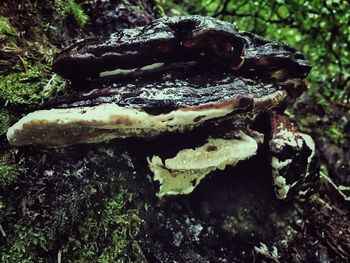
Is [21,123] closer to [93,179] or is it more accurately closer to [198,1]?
[93,179]

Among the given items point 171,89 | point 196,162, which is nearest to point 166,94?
point 171,89

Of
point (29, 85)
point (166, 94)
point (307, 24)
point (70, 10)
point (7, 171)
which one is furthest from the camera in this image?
point (307, 24)

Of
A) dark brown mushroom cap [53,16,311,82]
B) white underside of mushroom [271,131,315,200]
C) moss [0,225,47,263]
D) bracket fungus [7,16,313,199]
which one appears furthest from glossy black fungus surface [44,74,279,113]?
moss [0,225,47,263]

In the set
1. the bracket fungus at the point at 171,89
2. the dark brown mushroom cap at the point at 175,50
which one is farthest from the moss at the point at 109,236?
the dark brown mushroom cap at the point at 175,50

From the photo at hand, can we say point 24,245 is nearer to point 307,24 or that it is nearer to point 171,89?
point 171,89

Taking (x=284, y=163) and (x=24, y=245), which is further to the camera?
(x=284, y=163)
